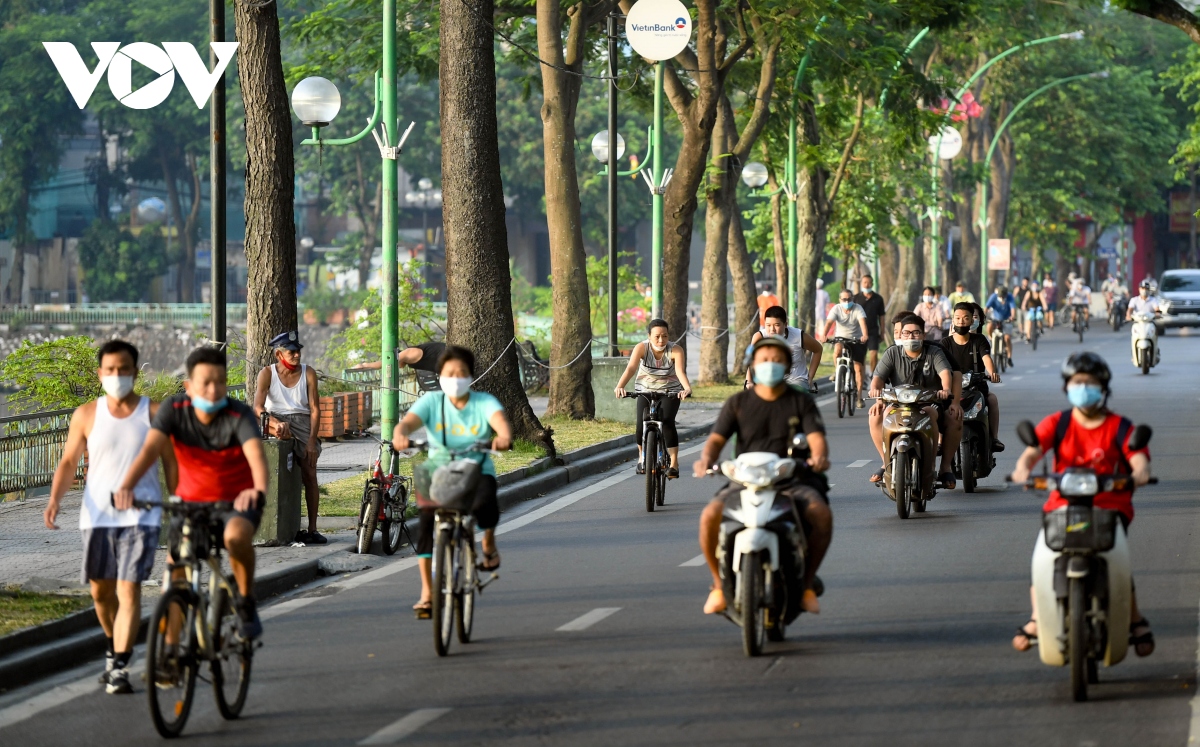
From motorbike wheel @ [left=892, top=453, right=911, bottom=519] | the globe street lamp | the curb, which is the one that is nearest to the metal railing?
the globe street lamp

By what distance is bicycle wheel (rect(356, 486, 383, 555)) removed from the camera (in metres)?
13.2

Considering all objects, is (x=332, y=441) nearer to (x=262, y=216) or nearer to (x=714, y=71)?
(x=262, y=216)

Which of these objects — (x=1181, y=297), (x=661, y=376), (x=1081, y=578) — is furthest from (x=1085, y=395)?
(x=1181, y=297)

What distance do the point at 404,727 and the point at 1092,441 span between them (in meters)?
3.24

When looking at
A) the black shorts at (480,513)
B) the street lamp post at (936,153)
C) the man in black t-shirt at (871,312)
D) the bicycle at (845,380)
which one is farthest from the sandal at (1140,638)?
the street lamp post at (936,153)

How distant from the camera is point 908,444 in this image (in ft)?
49.0

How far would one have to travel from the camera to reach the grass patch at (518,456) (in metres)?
15.5

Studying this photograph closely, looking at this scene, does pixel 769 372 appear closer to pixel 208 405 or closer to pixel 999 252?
pixel 208 405

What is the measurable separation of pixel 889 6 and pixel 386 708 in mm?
23279

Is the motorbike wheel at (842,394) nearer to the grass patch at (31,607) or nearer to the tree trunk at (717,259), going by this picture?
the tree trunk at (717,259)

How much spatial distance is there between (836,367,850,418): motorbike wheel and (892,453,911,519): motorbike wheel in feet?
39.0

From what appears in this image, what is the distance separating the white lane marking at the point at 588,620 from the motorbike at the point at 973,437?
6.46m

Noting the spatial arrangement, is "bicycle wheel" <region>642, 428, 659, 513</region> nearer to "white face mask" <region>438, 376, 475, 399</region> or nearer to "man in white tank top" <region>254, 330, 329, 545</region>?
"man in white tank top" <region>254, 330, 329, 545</region>

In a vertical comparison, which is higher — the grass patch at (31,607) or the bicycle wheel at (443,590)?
the bicycle wheel at (443,590)
